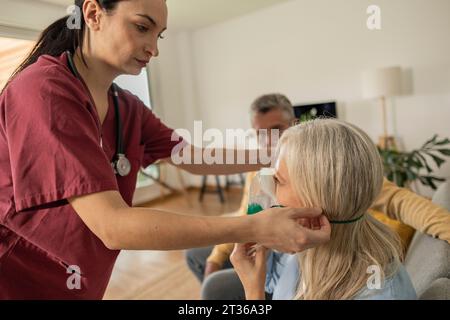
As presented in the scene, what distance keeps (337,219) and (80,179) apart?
472 mm

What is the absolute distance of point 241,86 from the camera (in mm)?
2648

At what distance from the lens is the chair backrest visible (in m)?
0.60

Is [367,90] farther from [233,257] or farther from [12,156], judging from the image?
[12,156]

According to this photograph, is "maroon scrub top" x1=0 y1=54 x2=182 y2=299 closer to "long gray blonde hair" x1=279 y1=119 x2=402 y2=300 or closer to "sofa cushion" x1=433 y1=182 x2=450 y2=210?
"long gray blonde hair" x1=279 y1=119 x2=402 y2=300

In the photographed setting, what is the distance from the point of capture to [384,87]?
6.98ft

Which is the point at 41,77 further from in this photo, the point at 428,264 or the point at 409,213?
the point at 409,213

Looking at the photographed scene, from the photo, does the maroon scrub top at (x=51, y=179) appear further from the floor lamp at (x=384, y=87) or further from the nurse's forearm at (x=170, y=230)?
the floor lamp at (x=384, y=87)

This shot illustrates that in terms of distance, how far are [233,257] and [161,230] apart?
208 millimetres

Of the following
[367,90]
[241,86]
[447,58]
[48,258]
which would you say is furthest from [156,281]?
[367,90]

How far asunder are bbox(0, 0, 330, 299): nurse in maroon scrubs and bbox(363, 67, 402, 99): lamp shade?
1.88 m

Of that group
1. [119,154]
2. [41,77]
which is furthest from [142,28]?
[119,154]

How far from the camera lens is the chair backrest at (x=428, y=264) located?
60 cm

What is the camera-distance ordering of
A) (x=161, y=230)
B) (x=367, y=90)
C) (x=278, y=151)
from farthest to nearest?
1. (x=367, y=90)
2. (x=278, y=151)
3. (x=161, y=230)
